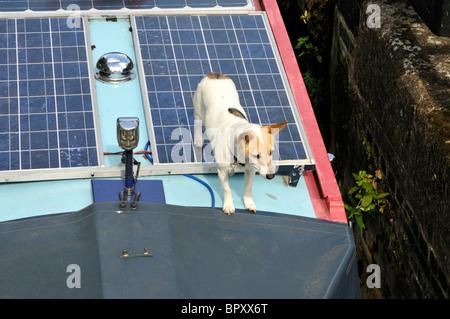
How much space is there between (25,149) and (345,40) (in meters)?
5.43

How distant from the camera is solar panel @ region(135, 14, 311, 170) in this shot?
8797mm

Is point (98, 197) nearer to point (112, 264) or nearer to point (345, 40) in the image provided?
point (112, 264)

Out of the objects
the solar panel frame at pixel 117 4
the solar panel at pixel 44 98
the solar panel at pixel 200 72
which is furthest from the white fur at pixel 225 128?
the solar panel frame at pixel 117 4

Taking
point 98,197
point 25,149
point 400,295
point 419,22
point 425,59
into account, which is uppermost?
point 419,22

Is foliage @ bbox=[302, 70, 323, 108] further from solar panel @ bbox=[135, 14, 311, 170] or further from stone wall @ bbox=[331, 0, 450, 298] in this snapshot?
solar panel @ bbox=[135, 14, 311, 170]

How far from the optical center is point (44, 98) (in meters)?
9.25

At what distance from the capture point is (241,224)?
7.56 metres

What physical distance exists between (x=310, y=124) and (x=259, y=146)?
216cm

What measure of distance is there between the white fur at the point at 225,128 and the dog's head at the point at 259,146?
0.01m

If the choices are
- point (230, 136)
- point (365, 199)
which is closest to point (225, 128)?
point (230, 136)

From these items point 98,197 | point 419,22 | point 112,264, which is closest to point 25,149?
point 98,197

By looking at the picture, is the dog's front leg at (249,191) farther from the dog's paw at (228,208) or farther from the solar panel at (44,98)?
the solar panel at (44,98)

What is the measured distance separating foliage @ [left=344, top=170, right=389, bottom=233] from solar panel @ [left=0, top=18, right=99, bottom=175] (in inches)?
139

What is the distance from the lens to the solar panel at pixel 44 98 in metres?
8.44
